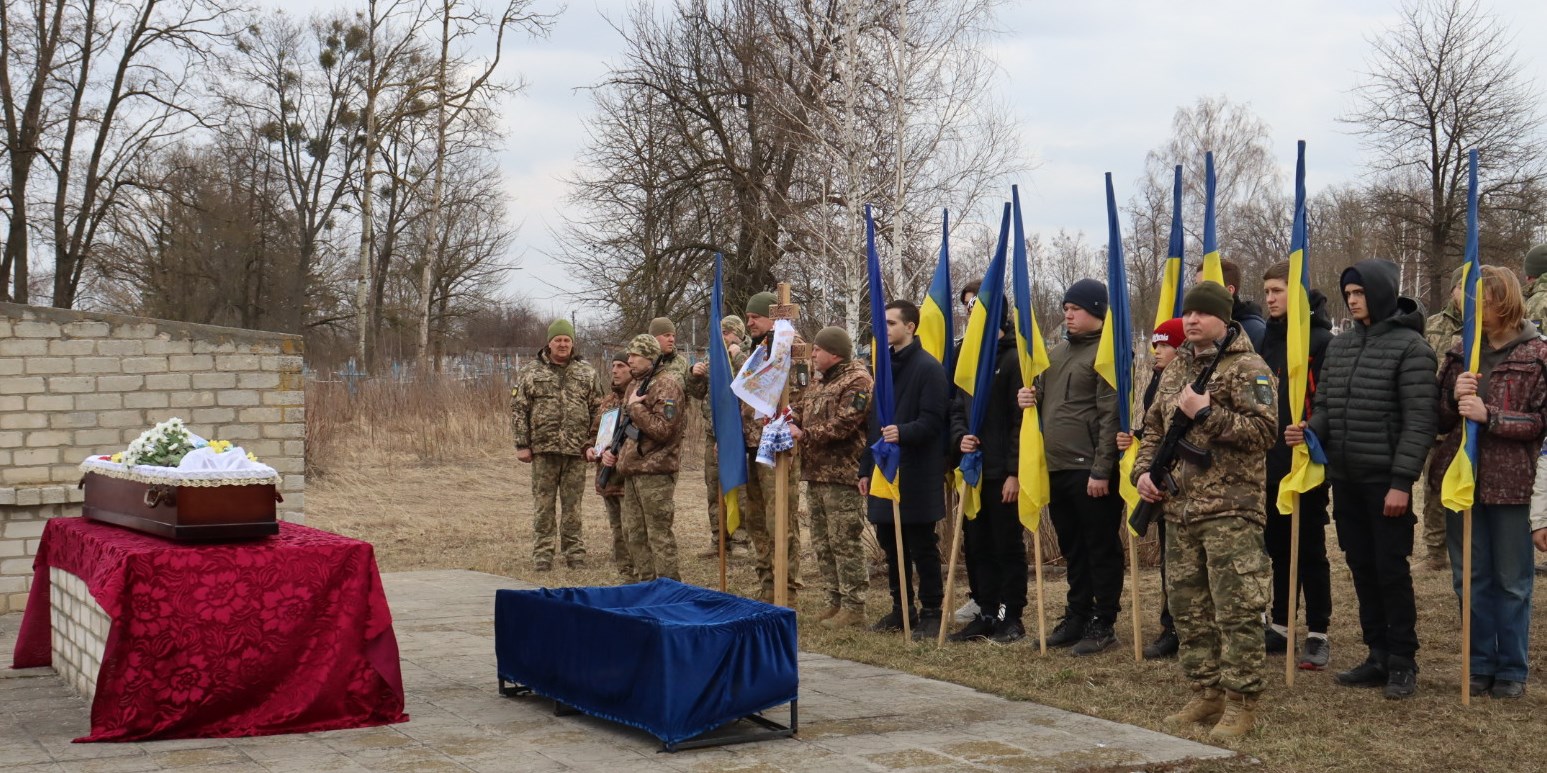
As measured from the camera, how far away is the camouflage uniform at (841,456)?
27.6 feet

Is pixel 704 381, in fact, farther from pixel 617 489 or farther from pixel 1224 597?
pixel 1224 597

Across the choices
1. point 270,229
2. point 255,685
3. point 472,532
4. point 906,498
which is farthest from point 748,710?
point 270,229

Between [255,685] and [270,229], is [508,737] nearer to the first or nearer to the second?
[255,685]

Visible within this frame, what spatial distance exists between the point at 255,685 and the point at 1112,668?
407 centimetres

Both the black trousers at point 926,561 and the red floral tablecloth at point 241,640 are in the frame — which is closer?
the red floral tablecloth at point 241,640

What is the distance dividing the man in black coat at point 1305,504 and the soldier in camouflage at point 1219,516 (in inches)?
46.6

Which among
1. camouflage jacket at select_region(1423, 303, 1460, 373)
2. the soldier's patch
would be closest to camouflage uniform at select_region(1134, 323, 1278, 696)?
the soldier's patch

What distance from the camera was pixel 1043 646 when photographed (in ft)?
24.6

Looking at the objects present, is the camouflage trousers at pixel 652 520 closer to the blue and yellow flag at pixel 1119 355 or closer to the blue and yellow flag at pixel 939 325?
the blue and yellow flag at pixel 939 325

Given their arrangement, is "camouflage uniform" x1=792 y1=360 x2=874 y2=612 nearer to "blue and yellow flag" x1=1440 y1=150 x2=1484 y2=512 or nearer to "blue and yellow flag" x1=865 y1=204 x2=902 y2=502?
"blue and yellow flag" x1=865 y1=204 x2=902 y2=502

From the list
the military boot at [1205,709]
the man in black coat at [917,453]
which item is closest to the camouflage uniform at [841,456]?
the man in black coat at [917,453]

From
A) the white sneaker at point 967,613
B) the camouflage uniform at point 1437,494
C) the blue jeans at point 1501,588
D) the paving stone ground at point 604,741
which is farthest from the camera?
the white sneaker at point 967,613

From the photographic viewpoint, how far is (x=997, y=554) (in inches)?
319

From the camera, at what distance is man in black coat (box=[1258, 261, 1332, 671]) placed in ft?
Answer: 22.7
